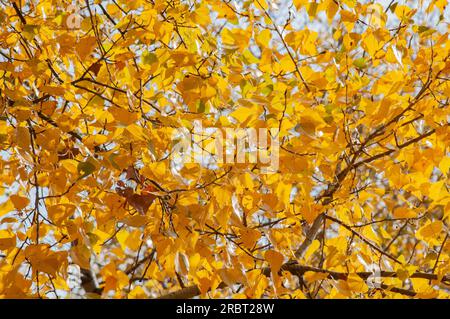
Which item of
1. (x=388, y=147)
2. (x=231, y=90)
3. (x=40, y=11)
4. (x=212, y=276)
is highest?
(x=40, y=11)

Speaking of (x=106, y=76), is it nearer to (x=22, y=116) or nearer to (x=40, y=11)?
(x=22, y=116)

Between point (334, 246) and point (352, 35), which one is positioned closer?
point (352, 35)

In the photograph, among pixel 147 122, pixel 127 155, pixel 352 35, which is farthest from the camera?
pixel 352 35

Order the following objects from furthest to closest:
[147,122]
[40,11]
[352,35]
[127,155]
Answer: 1. [40,11]
2. [352,35]
3. [147,122]
4. [127,155]

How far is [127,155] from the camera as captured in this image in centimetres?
213

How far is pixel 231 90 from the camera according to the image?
240cm

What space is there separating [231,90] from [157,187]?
1.59ft

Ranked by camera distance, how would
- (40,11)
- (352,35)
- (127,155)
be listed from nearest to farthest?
(127,155) < (352,35) < (40,11)

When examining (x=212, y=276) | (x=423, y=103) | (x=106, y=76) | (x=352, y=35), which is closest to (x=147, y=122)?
(x=106, y=76)

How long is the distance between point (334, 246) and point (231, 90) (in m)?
0.89

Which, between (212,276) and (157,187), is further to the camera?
(212,276)
